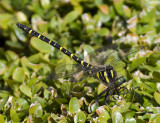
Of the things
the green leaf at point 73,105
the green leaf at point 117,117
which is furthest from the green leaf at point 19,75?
the green leaf at point 117,117

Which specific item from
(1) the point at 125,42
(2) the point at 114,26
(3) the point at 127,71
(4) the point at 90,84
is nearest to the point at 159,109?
(3) the point at 127,71

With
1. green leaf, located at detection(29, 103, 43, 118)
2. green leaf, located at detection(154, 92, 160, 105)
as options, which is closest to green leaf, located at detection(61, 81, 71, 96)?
green leaf, located at detection(29, 103, 43, 118)

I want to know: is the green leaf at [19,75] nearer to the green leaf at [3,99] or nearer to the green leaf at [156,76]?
the green leaf at [3,99]

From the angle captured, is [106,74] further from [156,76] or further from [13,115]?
[13,115]

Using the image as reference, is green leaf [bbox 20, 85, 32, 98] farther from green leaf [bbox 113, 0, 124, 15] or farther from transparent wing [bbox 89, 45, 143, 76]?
green leaf [bbox 113, 0, 124, 15]

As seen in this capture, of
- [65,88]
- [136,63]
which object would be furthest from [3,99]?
[136,63]
